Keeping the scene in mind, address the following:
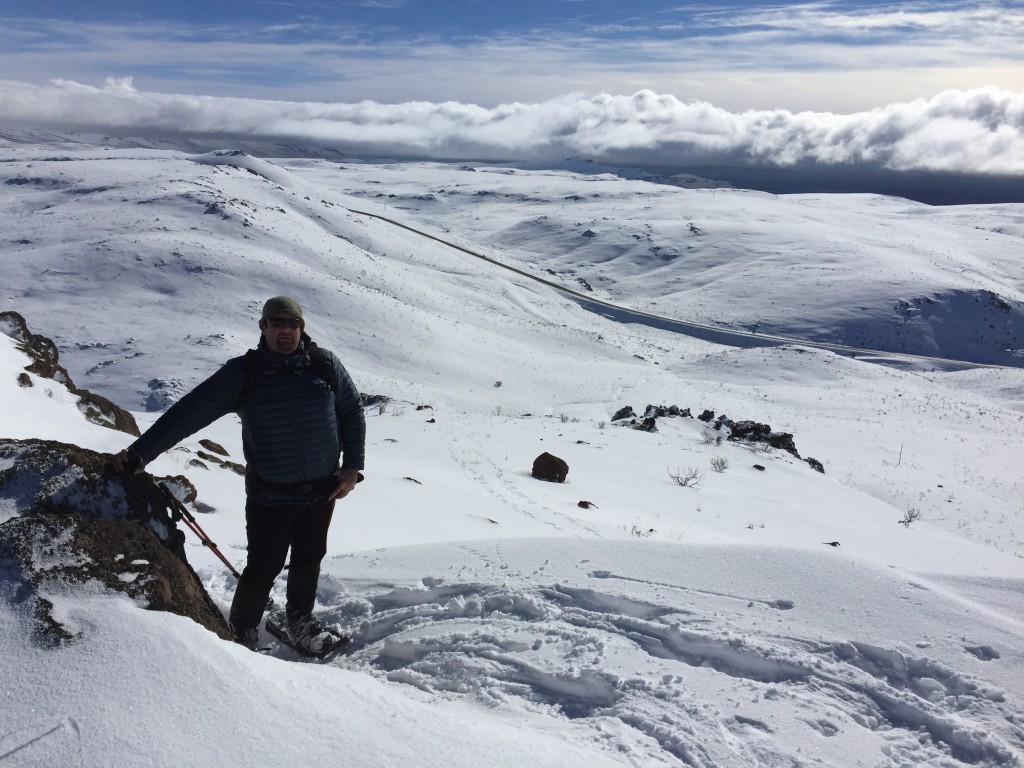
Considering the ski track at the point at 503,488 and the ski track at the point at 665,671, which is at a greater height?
the ski track at the point at 665,671

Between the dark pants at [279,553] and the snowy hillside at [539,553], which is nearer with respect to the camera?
the snowy hillside at [539,553]

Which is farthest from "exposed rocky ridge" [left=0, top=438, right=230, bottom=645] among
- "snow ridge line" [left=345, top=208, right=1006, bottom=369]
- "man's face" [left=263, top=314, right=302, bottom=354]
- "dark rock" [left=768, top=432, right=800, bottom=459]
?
"snow ridge line" [left=345, top=208, right=1006, bottom=369]

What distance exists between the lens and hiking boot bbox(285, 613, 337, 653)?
13.9 feet

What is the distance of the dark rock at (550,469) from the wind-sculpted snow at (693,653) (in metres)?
7.39

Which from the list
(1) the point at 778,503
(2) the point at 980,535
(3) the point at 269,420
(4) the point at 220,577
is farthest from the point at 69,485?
(2) the point at 980,535

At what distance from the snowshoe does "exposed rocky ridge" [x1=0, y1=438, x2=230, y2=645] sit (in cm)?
38

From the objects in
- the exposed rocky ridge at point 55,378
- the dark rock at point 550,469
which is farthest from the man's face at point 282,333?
the dark rock at point 550,469

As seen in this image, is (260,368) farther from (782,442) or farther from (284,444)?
(782,442)

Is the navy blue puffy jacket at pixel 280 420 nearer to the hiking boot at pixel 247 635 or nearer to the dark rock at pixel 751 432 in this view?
the hiking boot at pixel 247 635

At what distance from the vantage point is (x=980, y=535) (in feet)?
50.1

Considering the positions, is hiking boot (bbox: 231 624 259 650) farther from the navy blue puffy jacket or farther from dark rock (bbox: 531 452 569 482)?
dark rock (bbox: 531 452 569 482)

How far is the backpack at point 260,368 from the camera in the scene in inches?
150

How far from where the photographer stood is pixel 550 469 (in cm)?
1273

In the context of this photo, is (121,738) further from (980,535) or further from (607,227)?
(607,227)
